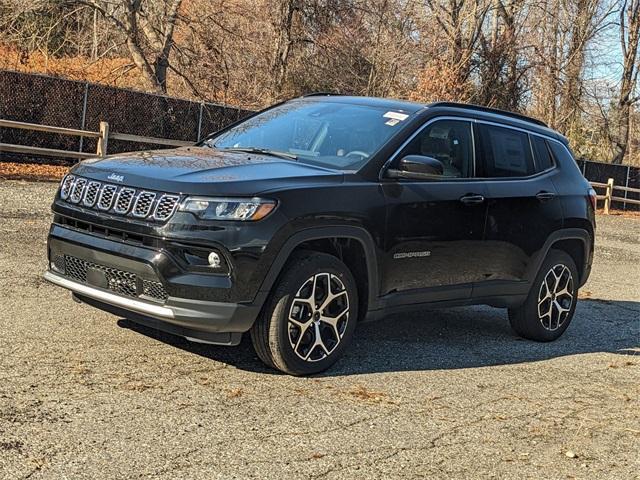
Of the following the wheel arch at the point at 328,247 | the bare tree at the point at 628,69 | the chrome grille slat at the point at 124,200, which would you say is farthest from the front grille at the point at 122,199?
the bare tree at the point at 628,69

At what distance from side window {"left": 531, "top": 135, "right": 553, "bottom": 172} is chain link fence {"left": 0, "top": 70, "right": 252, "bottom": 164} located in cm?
1369

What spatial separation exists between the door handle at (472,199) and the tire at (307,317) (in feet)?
4.25

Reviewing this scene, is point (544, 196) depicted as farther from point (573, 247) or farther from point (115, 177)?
point (115, 177)

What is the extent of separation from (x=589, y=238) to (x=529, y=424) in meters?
3.26

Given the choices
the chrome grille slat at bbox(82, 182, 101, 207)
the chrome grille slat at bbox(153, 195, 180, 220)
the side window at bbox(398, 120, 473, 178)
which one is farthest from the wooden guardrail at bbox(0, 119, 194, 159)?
the chrome grille slat at bbox(153, 195, 180, 220)

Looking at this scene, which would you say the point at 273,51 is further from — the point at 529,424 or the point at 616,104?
the point at 529,424

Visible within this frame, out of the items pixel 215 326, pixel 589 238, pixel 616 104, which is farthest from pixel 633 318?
pixel 616 104

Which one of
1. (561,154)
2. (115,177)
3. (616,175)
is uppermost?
(616,175)

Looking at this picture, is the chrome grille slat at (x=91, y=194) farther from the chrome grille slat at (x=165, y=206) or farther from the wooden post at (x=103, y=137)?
the wooden post at (x=103, y=137)

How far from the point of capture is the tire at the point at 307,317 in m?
5.20

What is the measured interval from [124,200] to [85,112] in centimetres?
1571

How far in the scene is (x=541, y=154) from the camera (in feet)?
24.6

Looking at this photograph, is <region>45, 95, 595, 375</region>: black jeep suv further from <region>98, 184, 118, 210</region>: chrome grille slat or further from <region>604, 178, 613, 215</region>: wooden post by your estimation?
<region>604, 178, 613, 215</region>: wooden post

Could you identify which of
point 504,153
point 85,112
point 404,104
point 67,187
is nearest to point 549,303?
point 504,153
